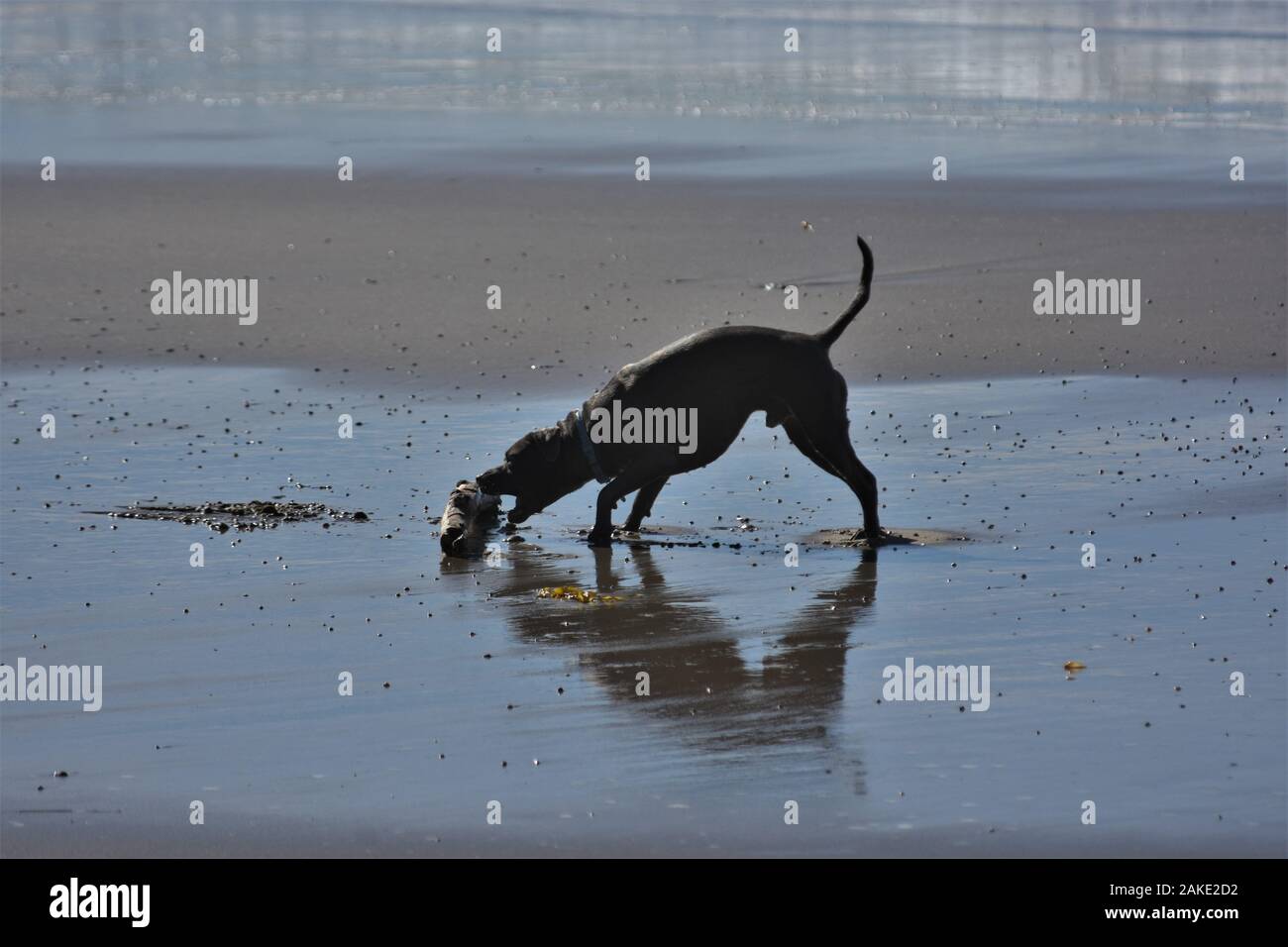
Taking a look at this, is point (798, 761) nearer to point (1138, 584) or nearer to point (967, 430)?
point (1138, 584)

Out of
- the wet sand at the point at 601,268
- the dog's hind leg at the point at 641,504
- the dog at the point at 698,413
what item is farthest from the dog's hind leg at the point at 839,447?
the wet sand at the point at 601,268

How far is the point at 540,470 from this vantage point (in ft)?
38.5

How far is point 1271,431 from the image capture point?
13734mm

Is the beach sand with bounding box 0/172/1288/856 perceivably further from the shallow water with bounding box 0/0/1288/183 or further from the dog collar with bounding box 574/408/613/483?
the shallow water with bounding box 0/0/1288/183

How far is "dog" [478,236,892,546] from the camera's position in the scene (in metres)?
11.6

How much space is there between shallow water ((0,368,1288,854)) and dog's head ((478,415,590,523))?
34 cm

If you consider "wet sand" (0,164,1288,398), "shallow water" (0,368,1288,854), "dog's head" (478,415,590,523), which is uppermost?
"wet sand" (0,164,1288,398)

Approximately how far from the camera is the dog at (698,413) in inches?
457

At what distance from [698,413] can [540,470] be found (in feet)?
3.18

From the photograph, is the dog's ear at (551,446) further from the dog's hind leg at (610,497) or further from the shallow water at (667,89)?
the shallow water at (667,89)

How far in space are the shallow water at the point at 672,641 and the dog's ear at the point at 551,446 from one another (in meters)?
0.52

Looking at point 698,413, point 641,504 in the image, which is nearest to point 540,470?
point 641,504

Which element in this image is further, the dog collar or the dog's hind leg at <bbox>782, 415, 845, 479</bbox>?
the dog's hind leg at <bbox>782, 415, 845, 479</bbox>

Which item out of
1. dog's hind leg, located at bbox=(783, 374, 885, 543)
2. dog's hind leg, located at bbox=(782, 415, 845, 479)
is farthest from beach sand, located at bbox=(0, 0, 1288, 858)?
dog's hind leg, located at bbox=(782, 415, 845, 479)
